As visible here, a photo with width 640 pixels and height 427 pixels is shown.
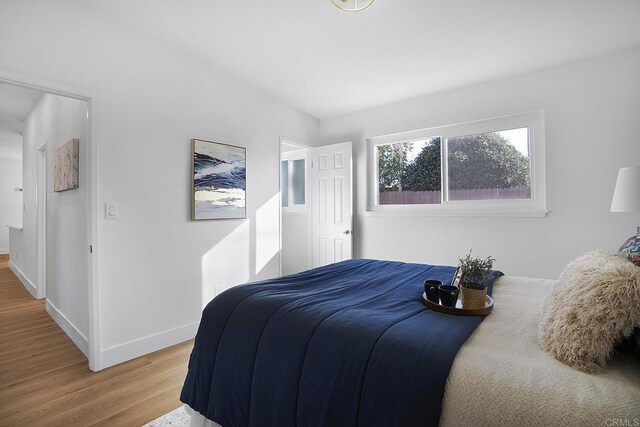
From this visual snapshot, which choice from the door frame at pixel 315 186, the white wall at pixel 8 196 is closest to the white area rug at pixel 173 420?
the door frame at pixel 315 186

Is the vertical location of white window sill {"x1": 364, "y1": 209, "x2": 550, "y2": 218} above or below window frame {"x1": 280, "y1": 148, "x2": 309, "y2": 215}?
below

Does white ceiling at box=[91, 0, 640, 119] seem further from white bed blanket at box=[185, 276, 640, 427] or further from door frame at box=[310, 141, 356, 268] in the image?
white bed blanket at box=[185, 276, 640, 427]

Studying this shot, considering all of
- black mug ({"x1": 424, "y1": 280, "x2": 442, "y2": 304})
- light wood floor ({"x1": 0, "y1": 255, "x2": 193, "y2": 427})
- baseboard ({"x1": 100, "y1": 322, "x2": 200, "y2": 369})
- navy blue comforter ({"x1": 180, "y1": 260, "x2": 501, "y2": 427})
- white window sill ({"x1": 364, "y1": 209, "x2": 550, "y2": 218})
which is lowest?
light wood floor ({"x1": 0, "y1": 255, "x2": 193, "y2": 427})

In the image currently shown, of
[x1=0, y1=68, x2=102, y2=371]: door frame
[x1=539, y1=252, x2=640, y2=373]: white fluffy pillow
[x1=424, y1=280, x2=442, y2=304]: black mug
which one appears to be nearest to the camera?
[x1=539, y1=252, x2=640, y2=373]: white fluffy pillow

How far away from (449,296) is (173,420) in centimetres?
164

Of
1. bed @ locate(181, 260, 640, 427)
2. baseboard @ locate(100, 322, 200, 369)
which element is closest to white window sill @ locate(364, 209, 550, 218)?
bed @ locate(181, 260, 640, 427)

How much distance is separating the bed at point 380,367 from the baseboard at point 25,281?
163 inches

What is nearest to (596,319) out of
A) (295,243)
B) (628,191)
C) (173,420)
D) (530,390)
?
(530,390)

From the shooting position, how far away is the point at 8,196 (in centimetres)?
779

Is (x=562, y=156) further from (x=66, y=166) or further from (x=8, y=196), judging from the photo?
(x=8, y=196)

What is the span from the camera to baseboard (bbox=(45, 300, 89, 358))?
262 centimetres

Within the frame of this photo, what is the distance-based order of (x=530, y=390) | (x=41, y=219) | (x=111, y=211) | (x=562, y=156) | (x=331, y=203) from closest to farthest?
(x=530, y=390), (x=111, y=211), (x=562, y=156), (x=41, y=219), (x=331, y=203)

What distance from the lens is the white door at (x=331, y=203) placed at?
4.05 metres

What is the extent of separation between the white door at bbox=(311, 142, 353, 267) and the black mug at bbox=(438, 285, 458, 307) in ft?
8.59
